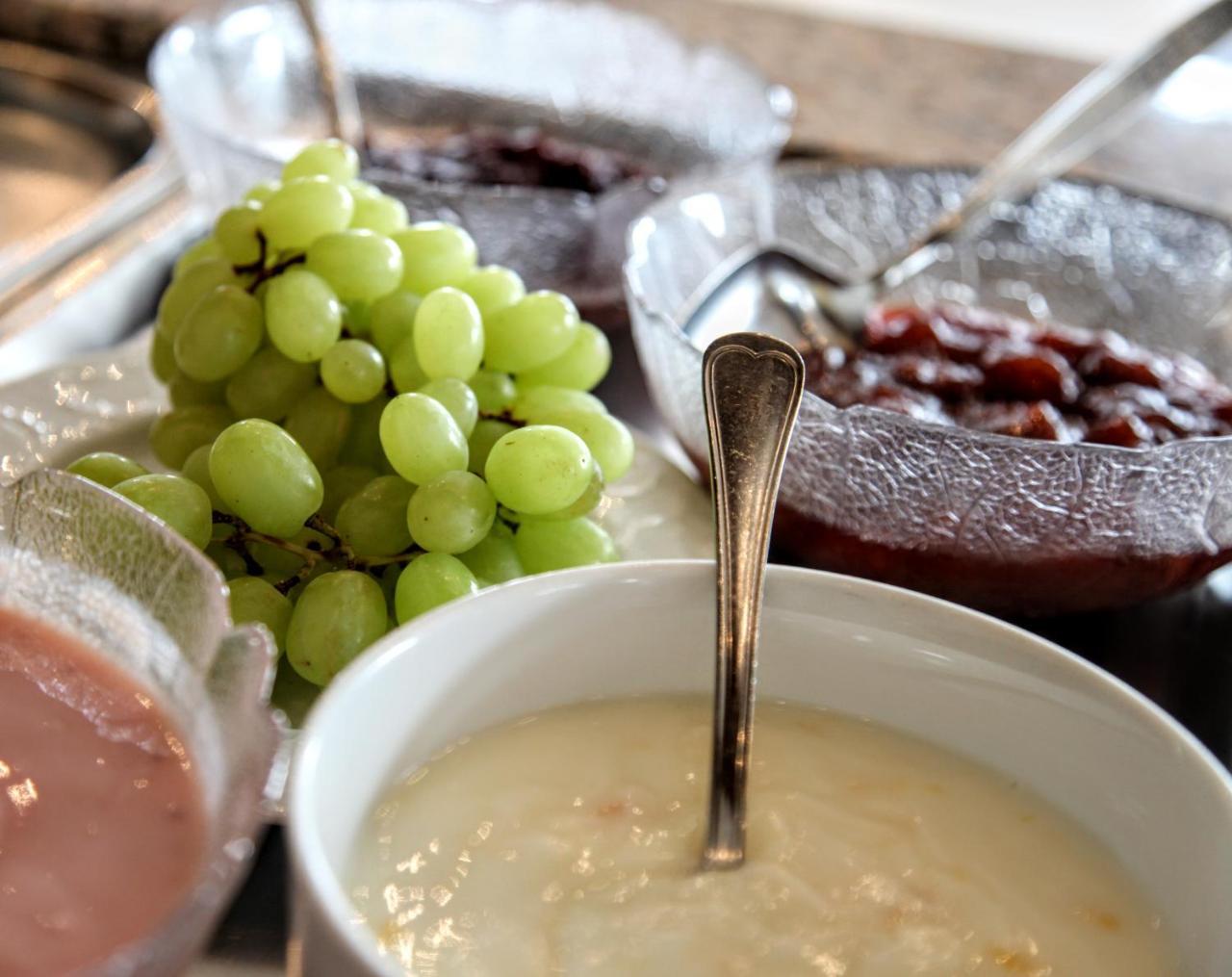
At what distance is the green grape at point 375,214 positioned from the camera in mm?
898

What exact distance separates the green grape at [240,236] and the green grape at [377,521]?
0.19m

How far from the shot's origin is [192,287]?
2.87 ft

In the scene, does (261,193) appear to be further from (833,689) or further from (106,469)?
(833,689)

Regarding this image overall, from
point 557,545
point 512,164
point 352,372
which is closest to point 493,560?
point 557,545

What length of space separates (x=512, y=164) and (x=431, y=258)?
463 millimetres

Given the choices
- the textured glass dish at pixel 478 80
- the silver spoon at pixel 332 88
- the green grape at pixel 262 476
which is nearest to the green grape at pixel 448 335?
the green grape at pixel 262 476

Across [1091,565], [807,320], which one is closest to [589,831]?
[1091,565]

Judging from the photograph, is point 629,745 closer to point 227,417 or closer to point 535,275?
point 227,417

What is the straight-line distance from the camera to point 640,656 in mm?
654

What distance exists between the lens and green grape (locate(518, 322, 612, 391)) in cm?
88

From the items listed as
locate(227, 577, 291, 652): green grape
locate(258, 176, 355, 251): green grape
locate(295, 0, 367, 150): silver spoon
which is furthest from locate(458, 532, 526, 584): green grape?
locate(295, 0, 367, 150): silver spoon

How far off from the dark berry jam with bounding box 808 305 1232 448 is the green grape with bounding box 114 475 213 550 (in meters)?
0.42

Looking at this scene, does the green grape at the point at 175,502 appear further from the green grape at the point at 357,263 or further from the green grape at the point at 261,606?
the green grape at the point at 357,263

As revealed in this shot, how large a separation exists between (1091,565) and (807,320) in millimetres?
363
